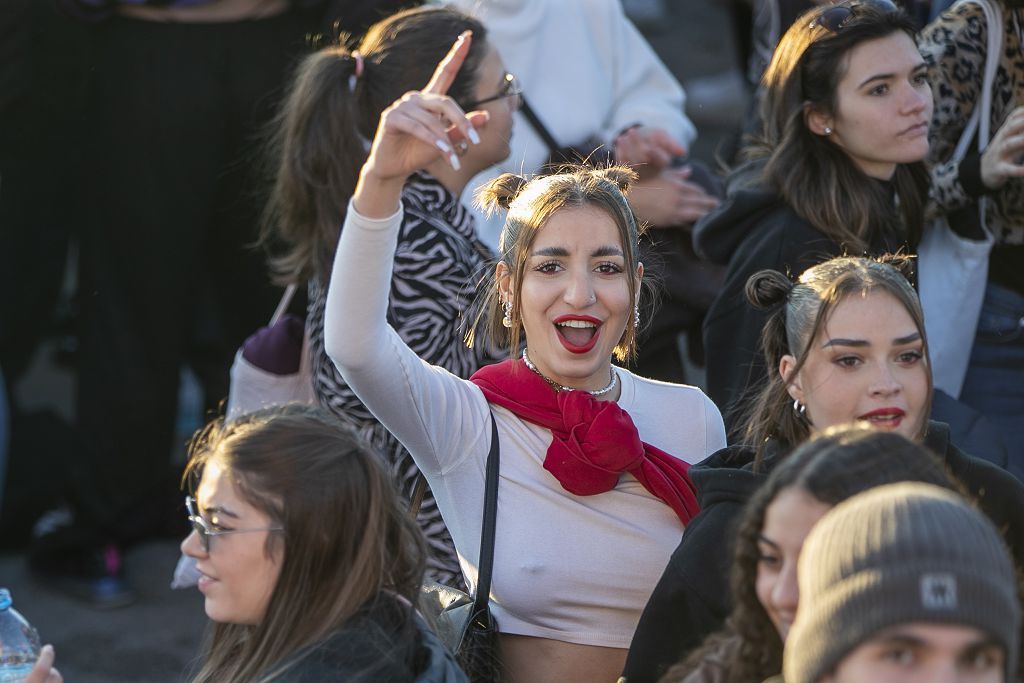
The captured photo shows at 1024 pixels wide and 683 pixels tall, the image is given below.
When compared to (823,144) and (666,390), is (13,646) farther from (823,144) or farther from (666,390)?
(823,144)

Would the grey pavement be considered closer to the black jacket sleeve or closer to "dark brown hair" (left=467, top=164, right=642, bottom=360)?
"dark brown hair" (left=467, top=164, right=642, bottom=360)

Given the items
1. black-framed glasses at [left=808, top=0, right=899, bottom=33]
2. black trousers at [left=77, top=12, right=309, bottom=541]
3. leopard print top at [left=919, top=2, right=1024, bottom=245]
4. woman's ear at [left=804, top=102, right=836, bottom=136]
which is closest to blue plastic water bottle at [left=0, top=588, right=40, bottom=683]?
black trousers at [left=77, top=12, right=309, bottom=541]

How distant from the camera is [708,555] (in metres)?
2.59

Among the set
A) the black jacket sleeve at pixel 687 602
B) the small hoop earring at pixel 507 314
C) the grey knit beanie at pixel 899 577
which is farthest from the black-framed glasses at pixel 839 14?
the grey knit beanie at pixel 899 577

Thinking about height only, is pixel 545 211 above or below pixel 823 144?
below

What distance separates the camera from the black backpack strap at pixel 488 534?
2.85m

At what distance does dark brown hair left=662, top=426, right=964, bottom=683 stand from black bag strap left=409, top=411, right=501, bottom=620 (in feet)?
2.40

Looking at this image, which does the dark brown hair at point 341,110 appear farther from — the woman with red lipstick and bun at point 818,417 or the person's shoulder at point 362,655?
the person's shoulder at point 362,655

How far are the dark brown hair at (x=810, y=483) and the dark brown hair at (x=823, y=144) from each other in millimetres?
1597

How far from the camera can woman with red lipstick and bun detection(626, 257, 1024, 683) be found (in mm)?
2586

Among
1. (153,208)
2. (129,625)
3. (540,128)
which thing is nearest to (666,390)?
(540,128)

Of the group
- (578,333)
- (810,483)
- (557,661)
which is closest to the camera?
(810,483)

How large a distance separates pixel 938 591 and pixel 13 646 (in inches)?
85.5

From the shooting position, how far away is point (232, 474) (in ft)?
8.49
